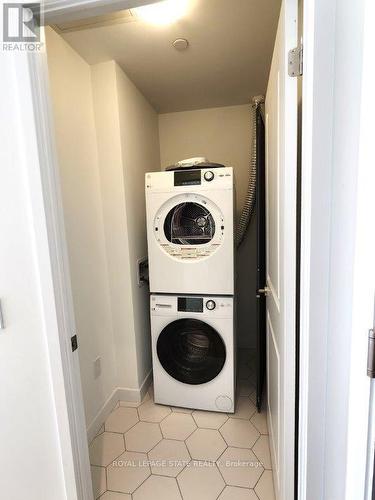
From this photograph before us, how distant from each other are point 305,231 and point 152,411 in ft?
5.99

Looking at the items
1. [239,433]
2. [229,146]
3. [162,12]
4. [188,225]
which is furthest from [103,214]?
[239,433]

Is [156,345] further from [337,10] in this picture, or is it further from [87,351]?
[337,10]

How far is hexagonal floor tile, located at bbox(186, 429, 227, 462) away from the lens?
157cm

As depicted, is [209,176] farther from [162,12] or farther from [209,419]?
[209,419]

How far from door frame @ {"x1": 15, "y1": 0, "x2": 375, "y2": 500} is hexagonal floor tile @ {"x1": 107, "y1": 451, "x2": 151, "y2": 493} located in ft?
1.29

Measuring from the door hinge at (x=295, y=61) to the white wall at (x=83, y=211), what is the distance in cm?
119

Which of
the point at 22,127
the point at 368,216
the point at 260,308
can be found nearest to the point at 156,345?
the point at 260,308

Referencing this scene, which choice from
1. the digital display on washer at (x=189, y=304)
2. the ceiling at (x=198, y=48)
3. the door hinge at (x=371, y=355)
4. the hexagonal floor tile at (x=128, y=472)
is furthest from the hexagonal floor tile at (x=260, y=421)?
the ceiling at (x=198, y=48)

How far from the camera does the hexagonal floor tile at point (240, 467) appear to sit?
1404mm

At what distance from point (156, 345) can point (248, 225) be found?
1310mm

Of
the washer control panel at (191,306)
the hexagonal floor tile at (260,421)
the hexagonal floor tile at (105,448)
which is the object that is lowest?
the hexagonal floor tile at (260,421)

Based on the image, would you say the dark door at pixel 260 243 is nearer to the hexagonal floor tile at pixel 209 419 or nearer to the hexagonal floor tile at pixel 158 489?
the hexagonal floor tile at pixel 209 419

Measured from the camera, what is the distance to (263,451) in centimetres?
158

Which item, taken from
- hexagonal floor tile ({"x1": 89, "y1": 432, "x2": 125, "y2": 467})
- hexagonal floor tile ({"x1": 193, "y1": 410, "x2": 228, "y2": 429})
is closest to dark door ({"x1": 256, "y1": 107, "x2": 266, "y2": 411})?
hexagonal floor tile ({"x1": 193, "y1": 410, "x2": 228, "y2": 429})
